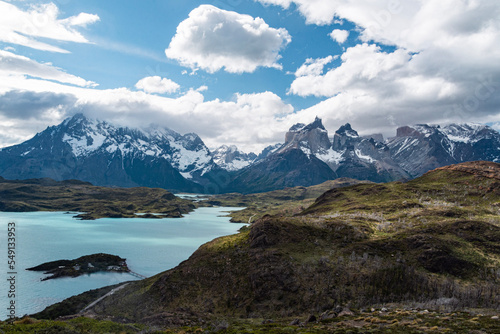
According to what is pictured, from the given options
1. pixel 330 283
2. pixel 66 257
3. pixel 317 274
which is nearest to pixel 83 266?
pixel 66 257

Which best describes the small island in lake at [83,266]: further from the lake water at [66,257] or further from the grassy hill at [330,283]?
the grassy hill at [330,283]

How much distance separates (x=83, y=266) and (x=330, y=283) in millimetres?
108670

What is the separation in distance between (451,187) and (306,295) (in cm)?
16210

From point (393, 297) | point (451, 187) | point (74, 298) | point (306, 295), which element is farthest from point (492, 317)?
point (451, 187)

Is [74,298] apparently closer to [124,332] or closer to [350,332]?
[124,332]

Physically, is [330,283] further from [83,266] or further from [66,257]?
[66,257]

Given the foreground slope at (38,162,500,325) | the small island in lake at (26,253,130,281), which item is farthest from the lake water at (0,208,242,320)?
the foreground slope at (38,162,500,325)

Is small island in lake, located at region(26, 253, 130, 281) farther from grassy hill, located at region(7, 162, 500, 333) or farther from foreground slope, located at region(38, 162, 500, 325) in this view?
grassy hill, located at region(7, 162, 500, 333)

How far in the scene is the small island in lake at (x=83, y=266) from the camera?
11888 centimetres

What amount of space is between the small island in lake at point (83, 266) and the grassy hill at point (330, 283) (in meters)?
39.5

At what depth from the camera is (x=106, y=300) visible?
270ft

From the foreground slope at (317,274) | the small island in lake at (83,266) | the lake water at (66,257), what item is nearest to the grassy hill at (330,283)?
the foreground slope at (317,274)

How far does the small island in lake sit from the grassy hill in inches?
1555

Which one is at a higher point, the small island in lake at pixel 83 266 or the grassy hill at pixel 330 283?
the grassy hill at pixel 330 283
